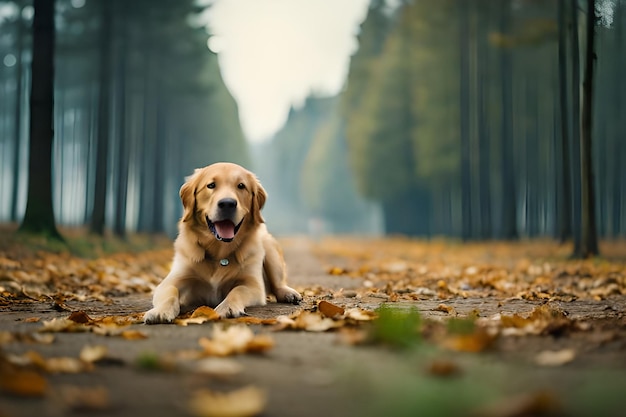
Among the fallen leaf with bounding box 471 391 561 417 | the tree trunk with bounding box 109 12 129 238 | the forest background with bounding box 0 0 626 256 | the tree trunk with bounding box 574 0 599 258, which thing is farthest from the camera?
the tree trunk with bounding box 109 12 129 238

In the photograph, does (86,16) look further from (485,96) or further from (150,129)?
(485,96)

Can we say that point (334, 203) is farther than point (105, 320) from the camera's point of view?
Yes

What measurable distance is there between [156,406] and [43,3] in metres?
12.2

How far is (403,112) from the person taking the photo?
3569cm

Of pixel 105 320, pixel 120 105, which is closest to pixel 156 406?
pixel 105 320

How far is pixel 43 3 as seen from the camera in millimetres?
12250

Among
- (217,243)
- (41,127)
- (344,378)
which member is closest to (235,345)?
(344,378)

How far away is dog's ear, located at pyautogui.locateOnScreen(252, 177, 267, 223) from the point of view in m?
5.84

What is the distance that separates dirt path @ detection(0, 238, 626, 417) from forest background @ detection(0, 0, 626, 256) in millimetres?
9714

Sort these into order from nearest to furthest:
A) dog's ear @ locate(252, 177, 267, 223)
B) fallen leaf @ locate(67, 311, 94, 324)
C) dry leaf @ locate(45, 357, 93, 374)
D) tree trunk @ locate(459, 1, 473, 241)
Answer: dry leaf @ locate(45, 357, 93, 374) < fallen leaf @ locate(67, 311, 94, 324) < dog's ear @ locate(252, 177, 267, 223) < tree trunk @ locate(459, 1, 473, 241)

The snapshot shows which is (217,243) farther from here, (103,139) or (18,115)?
(18,115)

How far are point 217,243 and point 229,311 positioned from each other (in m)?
0.97

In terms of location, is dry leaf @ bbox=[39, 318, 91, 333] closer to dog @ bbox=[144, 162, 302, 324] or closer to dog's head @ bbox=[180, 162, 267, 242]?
dog @ bbox=[144, 162, 302, 324]

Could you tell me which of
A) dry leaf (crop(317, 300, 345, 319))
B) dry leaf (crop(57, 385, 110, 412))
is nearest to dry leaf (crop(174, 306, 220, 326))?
dry leaf (crop(317, 300, 345, 319))
